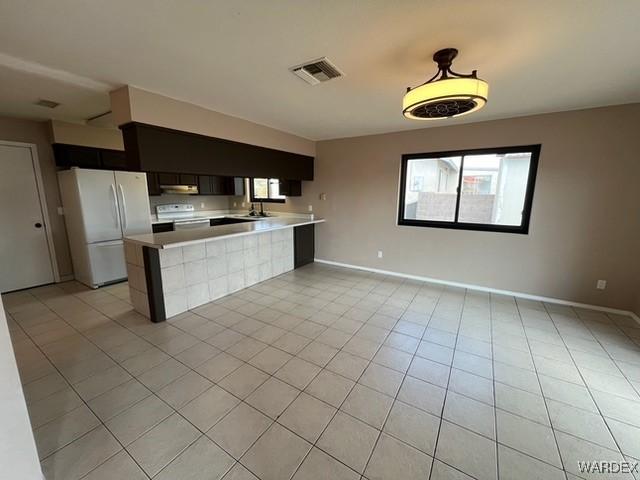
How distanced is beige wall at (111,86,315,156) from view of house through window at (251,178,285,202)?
1859mm

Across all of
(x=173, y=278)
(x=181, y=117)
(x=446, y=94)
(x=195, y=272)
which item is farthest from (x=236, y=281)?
(x=446, y=94)

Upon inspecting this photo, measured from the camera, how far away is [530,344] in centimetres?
251

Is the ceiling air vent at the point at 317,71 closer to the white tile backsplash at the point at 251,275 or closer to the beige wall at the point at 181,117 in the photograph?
the beige wall at the point at 181,117

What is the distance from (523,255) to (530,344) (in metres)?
1.48

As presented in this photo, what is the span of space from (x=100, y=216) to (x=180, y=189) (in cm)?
160

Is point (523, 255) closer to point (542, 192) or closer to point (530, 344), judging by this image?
point (542, 192)

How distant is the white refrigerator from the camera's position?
12.0 feet

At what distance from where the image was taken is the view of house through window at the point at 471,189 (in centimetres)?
348

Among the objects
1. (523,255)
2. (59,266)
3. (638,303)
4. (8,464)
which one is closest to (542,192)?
(523,255)

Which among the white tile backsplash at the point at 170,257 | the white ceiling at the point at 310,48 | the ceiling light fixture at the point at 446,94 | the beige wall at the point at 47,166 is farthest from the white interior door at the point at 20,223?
the ceiling light fixture at the point at 446,94

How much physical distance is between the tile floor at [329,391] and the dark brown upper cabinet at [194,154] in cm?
176

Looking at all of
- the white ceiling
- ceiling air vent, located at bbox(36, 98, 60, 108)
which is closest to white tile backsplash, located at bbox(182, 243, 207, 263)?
the white ceiling

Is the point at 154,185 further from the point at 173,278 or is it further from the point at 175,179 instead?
the point at 173,278

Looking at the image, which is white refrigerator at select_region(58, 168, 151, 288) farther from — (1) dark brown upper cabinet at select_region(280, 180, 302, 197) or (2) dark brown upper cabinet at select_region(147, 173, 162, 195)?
(1) dark brown upper cabinet at select_region(280, 180, 302, 197)
